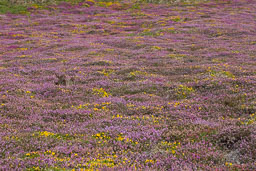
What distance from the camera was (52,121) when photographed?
10.7 meters

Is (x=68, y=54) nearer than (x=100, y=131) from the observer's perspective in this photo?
No

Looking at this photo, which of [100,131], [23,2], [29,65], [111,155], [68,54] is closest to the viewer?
[111,155]

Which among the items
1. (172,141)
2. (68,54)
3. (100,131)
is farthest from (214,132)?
(68,54)

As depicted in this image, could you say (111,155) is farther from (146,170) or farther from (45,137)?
(45,137)

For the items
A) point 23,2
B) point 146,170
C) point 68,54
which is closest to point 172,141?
point 146,170

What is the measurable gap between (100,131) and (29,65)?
1568 centimetres

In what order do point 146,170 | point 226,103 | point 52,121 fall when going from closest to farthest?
point 146,170 < point 52,121 < point 226,103

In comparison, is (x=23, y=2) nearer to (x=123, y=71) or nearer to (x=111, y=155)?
(x=123, y=71)

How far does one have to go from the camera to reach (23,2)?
75.9 m

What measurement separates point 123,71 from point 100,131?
34.1 feet

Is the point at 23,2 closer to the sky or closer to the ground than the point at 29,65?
closer to the sky

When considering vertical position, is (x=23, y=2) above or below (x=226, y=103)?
above

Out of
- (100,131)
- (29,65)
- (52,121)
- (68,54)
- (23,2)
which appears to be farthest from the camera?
(23,2)

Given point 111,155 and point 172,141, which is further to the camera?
point 172,141
